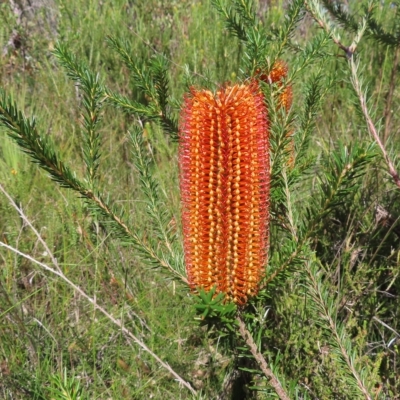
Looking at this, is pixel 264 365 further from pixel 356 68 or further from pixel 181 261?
pixel 356 68

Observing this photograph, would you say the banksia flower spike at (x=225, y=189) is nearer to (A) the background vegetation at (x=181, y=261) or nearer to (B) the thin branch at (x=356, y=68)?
(A) the background vegetation at (x=181, y=261)

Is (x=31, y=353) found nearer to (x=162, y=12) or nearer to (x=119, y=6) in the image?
(x=119, y=6)

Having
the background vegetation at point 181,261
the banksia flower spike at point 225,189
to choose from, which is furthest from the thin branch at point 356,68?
the banksia flower spike at point 225,189

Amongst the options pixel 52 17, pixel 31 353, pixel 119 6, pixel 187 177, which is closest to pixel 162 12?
pixel 119 6

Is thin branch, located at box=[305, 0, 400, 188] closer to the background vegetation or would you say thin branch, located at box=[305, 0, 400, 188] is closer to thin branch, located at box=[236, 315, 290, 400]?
the background vegetation

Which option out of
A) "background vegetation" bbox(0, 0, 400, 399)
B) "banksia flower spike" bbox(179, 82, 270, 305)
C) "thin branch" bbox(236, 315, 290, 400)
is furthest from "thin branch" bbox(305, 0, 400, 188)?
"thin branch" bbox(236, 315, 290, 400)

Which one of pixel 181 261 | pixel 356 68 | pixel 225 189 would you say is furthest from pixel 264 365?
pixel 356 68
